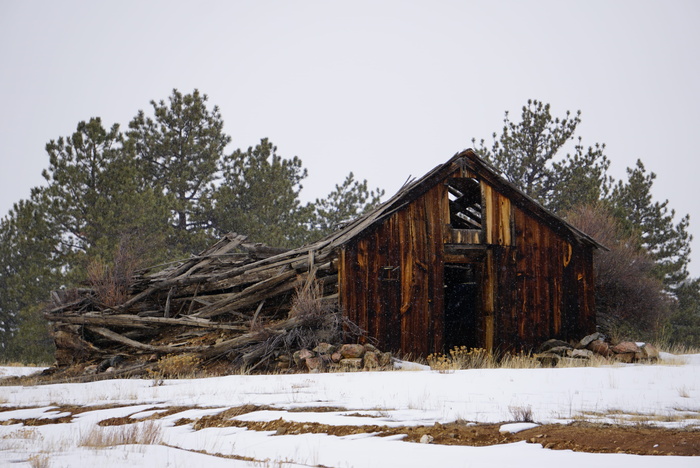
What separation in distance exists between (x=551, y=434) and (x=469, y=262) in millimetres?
11603

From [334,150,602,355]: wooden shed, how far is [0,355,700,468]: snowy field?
4.63 m

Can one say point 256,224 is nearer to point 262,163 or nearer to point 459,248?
point 262,163

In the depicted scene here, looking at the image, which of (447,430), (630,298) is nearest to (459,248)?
(447,430)

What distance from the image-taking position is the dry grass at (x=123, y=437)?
7.46 m

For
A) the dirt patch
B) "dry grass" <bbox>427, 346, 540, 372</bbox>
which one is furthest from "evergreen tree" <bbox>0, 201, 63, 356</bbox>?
the dirt patch

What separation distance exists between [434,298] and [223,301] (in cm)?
594

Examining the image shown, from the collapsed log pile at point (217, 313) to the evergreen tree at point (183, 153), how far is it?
13684 mm

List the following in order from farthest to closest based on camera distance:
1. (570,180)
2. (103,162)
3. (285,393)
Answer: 1. (570,180)
2. (103,162)
3. (285,393)

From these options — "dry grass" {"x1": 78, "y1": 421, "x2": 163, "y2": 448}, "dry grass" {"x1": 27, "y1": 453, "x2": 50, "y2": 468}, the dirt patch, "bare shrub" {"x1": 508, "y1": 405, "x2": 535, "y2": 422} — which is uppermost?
"bare shrub" {"x1": 508, "y1": 405, "x2": 535, "y2": 422}

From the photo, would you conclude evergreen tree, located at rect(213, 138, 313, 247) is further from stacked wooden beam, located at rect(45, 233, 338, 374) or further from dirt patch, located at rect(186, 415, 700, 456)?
dirt patch, located at rect(186, 415, 700, 456)

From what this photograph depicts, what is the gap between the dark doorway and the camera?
21.6 m

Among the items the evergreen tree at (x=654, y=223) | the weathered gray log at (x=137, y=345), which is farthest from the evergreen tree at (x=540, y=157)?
the weathered gray log at (x=137, y=345)

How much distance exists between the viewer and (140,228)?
3120cm

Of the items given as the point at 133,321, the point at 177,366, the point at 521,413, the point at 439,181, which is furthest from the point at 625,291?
the point at 521,413
